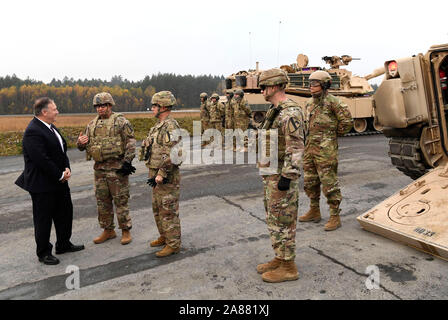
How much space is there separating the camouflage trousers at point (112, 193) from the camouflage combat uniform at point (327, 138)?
2.60 meters

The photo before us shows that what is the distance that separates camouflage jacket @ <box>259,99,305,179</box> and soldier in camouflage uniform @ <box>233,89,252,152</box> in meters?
8.75

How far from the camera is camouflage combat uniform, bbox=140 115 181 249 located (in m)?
4.18

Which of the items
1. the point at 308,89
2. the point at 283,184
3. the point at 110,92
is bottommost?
the point at 283,184

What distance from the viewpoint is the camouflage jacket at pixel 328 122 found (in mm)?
4930

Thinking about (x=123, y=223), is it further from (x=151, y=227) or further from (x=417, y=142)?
(x=417, y=142)

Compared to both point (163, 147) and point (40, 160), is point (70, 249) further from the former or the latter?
point (163, 147)

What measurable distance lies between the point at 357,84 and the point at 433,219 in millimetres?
13190

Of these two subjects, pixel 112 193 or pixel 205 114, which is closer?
pixel 112 193

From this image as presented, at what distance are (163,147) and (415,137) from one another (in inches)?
151

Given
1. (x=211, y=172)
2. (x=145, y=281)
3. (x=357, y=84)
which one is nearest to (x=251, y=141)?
(x=211, y=172)

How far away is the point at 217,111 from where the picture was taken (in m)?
13.3

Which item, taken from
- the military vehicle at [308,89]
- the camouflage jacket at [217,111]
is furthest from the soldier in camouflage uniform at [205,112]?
the military vehicle at [308,89]

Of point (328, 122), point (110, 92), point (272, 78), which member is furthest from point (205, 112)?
point (110, 92)

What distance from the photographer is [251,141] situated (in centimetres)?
1317
